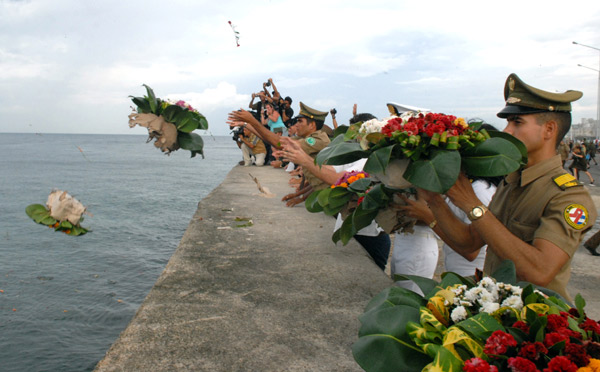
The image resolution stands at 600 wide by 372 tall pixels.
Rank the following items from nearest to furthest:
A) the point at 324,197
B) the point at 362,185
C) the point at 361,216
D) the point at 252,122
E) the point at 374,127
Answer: the point at 374,127
the point at 361,216
the point at 362,185
the point at 324,197
the point at 252,122

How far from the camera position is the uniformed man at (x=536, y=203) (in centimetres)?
195

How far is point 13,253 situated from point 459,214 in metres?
11.7

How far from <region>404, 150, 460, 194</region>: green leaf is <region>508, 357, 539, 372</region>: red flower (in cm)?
81

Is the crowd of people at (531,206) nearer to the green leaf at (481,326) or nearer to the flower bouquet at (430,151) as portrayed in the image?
the flower bouquet at (430,151)

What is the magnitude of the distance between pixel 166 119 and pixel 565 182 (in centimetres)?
327

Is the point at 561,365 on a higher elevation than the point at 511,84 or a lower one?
lower

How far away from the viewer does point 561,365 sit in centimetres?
115

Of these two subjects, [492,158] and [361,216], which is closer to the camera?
[492,158]

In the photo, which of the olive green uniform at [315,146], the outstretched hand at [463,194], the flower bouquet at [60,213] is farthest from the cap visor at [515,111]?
the flower bouquet at [60,213]

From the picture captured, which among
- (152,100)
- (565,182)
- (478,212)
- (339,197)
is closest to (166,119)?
(152,100)

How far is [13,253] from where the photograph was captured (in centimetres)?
1143

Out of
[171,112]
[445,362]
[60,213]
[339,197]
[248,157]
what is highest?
[171,112]

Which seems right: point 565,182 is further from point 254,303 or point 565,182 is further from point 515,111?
point 254,303

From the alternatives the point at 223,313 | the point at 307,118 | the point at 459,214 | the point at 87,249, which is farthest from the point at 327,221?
the point at 87,249
